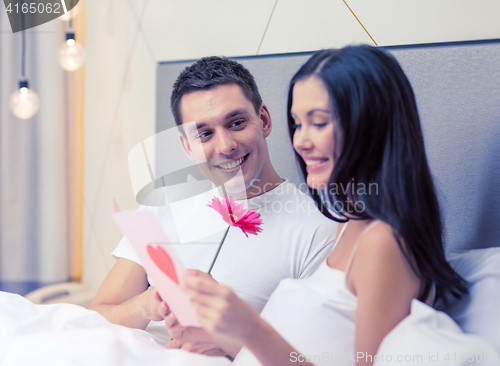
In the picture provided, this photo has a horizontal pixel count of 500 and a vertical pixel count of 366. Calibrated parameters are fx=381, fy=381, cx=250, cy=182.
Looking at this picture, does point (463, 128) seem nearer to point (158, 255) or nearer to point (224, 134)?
point (224, 134)

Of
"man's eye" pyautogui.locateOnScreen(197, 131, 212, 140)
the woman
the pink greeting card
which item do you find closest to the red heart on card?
the pink greeting card

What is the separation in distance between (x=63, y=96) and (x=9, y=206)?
49 cm

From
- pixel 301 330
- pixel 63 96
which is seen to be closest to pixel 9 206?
pixel 63 96

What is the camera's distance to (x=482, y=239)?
86cm

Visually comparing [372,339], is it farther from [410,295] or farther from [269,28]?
[269,28]

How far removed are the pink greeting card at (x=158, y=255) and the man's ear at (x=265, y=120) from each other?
0.62 metres

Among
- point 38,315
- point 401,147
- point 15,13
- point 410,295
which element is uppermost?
point 15,13

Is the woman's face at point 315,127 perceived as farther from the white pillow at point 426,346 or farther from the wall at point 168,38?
the wall at point 168,38

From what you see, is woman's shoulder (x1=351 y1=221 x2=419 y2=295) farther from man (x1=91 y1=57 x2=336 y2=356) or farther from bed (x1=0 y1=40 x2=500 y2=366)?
man (x1=91 y1=57 x2=336 y2=356)

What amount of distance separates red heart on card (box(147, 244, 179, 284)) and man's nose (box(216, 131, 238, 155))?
0.51m

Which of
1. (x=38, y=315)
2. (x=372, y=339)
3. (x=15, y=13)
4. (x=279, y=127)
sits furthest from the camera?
(x=15, y=13)

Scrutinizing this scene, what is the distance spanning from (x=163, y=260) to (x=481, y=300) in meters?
0.55

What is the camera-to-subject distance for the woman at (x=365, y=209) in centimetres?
57

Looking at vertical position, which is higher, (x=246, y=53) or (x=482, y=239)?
(x=246, y=53)
